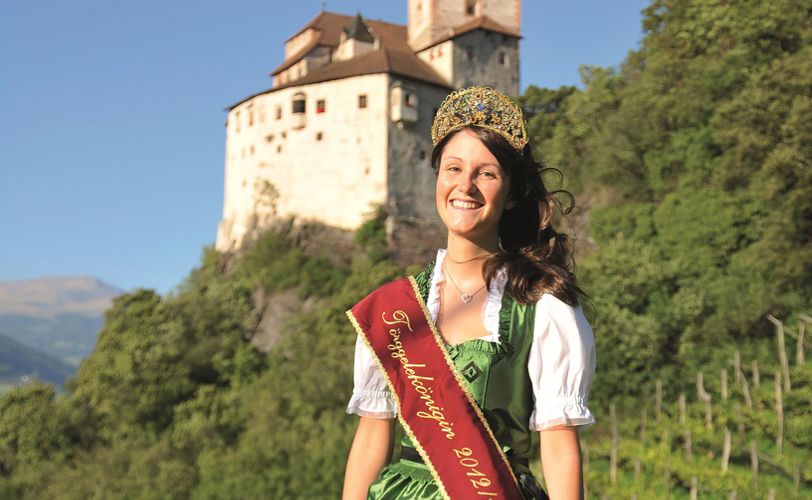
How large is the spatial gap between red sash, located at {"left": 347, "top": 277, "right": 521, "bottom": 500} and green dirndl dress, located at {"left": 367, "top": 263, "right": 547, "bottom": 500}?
42 millimetres

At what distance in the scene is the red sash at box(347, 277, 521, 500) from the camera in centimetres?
337

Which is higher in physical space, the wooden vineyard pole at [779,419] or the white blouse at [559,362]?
the white blouse at [559,362]

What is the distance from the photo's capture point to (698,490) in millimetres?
21438

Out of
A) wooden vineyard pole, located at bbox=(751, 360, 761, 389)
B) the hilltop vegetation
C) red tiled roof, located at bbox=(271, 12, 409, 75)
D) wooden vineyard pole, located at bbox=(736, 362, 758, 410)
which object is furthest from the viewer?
red tiled roof, located at bbox=(271, 12, 409, 75)

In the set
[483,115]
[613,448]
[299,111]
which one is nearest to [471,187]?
[483,115]

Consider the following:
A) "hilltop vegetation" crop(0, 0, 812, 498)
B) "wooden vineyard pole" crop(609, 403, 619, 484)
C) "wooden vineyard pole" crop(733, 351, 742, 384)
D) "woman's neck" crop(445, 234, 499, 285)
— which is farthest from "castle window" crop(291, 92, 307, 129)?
"woman's neck" crop(445, 234, 499, 285)

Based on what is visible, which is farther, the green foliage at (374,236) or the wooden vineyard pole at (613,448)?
the green foliage at (374,236)

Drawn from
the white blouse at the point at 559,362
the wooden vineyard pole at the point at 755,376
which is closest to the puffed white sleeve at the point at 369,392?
the white blouse at the point at 559,362

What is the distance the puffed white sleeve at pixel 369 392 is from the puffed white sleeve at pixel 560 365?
1.93ft

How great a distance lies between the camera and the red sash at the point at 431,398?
3.37 m

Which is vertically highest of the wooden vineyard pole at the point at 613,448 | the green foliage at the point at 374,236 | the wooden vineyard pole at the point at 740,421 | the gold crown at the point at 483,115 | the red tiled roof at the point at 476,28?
the red tiled roof at the point at 476,28

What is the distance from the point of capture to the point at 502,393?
3375 mm

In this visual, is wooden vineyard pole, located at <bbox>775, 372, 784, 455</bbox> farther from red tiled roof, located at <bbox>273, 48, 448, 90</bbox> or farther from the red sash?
red tiled roof, located at <bbox>273, 48, 448, 90</bbox>

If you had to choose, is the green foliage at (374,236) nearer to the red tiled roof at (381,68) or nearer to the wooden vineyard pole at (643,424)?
the red tiled roof at (381,68)
